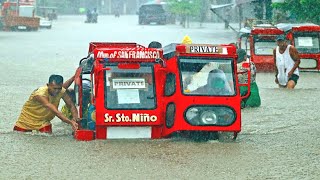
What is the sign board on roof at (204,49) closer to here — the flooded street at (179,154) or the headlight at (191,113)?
the headlight at (191,113)

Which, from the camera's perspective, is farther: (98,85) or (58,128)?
(58,128)

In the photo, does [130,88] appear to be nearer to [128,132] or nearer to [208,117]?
[128,132]

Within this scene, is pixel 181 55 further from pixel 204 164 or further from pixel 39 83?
pixel 39 83

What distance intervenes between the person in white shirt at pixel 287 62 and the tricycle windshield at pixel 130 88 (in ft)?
23.4

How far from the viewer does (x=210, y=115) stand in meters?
11.0

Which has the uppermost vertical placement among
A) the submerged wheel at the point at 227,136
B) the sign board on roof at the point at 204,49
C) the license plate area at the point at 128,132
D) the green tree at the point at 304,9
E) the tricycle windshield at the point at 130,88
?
the green tree at the point at 304,9

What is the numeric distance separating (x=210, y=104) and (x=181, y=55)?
2.37 feet

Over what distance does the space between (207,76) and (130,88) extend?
994 mm

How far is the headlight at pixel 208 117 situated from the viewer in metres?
11.0

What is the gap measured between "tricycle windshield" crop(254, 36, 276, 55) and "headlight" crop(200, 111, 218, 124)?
12.9 meters

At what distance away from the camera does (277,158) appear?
1023 centimetres

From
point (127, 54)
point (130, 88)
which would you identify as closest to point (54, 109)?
point (130, 88)

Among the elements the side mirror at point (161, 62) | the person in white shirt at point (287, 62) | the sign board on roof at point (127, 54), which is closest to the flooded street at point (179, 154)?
the side mirror at point (161, 62)

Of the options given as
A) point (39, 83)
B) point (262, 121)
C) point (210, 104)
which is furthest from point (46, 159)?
point (39, 83)
